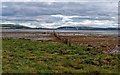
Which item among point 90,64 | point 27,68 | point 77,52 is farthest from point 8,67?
point 77,52

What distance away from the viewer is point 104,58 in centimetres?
2664

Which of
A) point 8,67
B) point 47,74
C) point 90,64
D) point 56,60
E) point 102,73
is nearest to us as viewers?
point 47,74

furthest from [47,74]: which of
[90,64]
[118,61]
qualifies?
[118,61]

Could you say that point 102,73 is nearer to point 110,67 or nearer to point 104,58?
point 110,67

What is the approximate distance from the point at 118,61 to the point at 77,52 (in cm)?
704

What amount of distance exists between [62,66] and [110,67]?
3674mm

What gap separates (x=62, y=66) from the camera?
22.4 meters

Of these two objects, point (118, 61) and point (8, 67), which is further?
point (118, 61)

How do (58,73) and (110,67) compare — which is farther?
(110,67)

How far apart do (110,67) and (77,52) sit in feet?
30.3

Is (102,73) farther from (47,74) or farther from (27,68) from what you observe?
(27,68)

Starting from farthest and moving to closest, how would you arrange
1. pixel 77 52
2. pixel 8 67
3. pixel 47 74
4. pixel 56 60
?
1. pixel 77 52
2. pixel 56 60
3. pixel 8 67
4. pixel 47 74

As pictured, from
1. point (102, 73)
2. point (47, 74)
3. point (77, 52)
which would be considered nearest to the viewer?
point (47, 74)

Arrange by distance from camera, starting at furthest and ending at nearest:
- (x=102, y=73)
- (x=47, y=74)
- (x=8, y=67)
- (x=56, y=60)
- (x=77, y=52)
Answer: (x=77, y=52), (x=56, y=60), (x=8, y=67), (x=102, y=73), (x=47, y=74)
